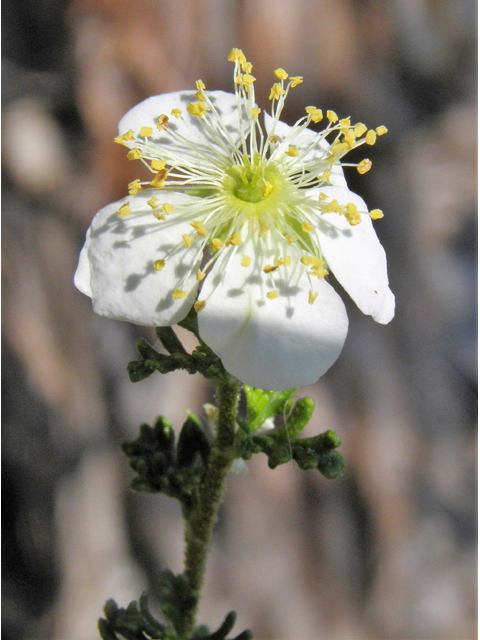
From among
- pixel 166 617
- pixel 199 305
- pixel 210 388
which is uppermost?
pixel 210 388

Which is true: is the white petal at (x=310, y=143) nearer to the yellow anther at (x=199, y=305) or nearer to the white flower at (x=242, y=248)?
the white flower at (x=242, y=248)

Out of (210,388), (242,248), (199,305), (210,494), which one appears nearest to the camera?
(199,305)

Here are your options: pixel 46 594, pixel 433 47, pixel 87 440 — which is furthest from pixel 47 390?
pixel 433 47

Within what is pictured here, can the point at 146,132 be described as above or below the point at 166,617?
above

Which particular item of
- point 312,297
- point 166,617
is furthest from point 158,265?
point 166,617

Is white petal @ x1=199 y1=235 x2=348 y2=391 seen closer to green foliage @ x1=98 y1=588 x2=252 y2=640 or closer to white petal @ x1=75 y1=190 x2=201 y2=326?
white petal @ x1=75 y1=190 x2=201 y2=326

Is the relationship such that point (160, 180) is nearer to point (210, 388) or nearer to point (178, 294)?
point (178, 294)

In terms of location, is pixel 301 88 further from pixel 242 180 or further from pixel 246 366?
pixel 246 366

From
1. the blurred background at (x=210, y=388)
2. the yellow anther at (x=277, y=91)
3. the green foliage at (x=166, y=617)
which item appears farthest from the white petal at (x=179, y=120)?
the blurred background at (x=210, y=388)
